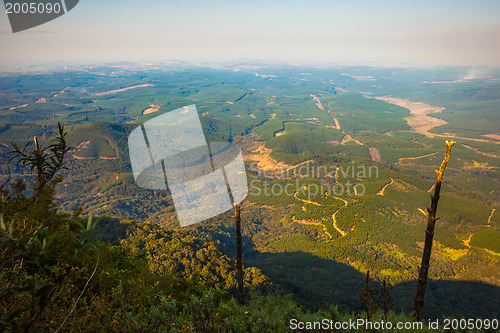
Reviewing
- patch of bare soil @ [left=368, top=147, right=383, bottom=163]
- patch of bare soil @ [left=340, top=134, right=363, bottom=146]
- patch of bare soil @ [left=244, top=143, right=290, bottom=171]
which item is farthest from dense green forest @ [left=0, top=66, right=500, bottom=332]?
patch of bare soil @ [left=340, top=134, right=363, bottom=146]

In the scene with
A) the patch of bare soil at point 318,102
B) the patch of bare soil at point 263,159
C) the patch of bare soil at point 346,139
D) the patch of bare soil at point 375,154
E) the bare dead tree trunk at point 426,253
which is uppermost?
the bare dead tree trunk at point 426,253

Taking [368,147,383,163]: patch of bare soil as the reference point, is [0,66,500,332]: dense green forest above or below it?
above

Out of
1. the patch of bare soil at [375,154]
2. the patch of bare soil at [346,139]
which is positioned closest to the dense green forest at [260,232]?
the patch of bare soil at [375,154]

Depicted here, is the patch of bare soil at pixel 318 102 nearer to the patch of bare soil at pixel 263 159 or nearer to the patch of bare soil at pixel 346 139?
the patch of bare soil at pixel 346 139

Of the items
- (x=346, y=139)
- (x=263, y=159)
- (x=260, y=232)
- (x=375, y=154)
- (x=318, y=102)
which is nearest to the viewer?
(x=260, y=232)

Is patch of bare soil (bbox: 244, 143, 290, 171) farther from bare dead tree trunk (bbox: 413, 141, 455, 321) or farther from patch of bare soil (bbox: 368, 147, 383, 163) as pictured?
bare dead tree trunk (bbox: 413, 141, 455, 321)

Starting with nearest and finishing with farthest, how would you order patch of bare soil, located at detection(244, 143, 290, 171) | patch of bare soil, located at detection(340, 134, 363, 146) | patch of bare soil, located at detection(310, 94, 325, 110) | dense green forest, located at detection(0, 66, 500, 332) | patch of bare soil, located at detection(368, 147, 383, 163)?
dense green forest, located at detection(0, 66, 500, 332) → patch of bare soil, located at detection(244, 143, 290, 171) → patch of bare soil, located at detection(368, 147, 383, 163) → patch of bare soil, located at detection(340, 134, 363, 146) → patch of bare soil, located at detection(310, 94, 325, 110)

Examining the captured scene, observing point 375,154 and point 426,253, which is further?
point 375,154

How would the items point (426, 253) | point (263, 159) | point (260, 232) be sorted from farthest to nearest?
point (263, 159)
point (260, 232)
point (426, 253)

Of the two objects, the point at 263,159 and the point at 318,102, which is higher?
the point at 318,102

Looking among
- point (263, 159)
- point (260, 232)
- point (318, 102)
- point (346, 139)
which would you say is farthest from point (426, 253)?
point (318, 102)

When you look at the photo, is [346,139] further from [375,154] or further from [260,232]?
[260,232]
